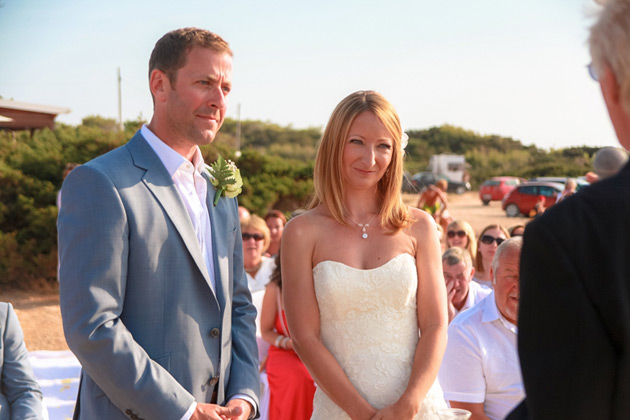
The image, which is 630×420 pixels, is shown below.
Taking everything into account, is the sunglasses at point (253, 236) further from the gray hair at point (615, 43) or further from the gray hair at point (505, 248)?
the gray hair at point (615, 43)

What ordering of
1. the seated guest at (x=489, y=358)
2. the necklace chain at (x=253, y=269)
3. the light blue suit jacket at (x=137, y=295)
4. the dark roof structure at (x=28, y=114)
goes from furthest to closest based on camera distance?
the dark roof structure at (x=28, y=114), the necklace chain at (x=253, y=269), the seated guest at (x=489, y=358), the light blue suit jacket at (x=137, y=295)

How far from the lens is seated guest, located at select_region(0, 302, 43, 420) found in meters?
3.79

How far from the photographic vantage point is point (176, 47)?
101 inches

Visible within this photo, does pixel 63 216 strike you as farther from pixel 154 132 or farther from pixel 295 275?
pixel 295 275

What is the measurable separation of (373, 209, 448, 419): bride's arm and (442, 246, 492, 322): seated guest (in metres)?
2.16

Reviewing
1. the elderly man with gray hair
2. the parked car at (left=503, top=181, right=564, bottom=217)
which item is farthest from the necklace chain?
the parked car at (left=503, top=181, right=564, bottom=217)

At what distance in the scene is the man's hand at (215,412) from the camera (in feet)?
8.00

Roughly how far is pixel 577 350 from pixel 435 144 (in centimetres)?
7865

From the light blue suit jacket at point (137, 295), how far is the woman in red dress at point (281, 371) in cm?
259

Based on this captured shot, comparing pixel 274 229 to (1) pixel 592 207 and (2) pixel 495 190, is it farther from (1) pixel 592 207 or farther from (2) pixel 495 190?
(2) pixel 495 190

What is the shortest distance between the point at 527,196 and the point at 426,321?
28.9 m

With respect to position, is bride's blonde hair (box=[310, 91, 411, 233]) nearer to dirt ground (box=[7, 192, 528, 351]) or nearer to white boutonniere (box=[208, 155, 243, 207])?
white boutonniere (box=[208, 155, 243, 207])

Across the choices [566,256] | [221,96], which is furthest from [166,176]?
[566,256]

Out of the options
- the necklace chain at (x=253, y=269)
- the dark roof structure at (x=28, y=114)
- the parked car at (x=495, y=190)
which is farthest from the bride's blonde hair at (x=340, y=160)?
the parked car at (x=495, y=190)
